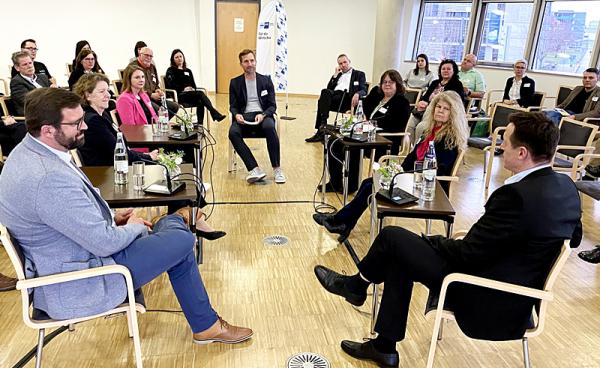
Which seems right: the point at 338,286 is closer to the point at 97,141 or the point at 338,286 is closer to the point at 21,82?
the point at 97,141

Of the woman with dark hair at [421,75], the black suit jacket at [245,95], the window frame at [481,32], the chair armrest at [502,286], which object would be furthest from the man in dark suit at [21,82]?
the window frame at [481,32]

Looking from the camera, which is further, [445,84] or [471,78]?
[471,78]

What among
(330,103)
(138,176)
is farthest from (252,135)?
(138,176)

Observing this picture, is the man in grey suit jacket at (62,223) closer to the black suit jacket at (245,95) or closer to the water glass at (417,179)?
the water glass at (417,179)

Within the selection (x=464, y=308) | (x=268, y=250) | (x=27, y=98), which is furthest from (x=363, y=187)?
(x=27, y=98)

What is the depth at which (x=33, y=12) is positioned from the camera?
8.77 m

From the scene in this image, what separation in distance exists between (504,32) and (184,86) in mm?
5868

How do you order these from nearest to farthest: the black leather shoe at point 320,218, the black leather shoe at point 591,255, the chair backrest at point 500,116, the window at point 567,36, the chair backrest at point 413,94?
1. the black leather shoe at point 591,255
2. the black leather shoe at point 320,218
3. the chair backrest at point 500,116
4. the chair backrest at point 413,94
5. the window at point 567,36

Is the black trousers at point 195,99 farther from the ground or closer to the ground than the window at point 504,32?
closer to the ground

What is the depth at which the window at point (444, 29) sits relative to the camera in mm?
9133

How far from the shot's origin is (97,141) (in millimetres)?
2924

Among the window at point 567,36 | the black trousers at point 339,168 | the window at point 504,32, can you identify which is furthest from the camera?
the window at point 504,32

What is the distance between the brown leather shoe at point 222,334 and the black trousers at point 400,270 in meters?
0.68

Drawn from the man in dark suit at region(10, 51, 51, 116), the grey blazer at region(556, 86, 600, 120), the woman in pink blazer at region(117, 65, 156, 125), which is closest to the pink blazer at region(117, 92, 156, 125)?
Result: the woman in pink blazer at region(117, 65, 156, 125)
